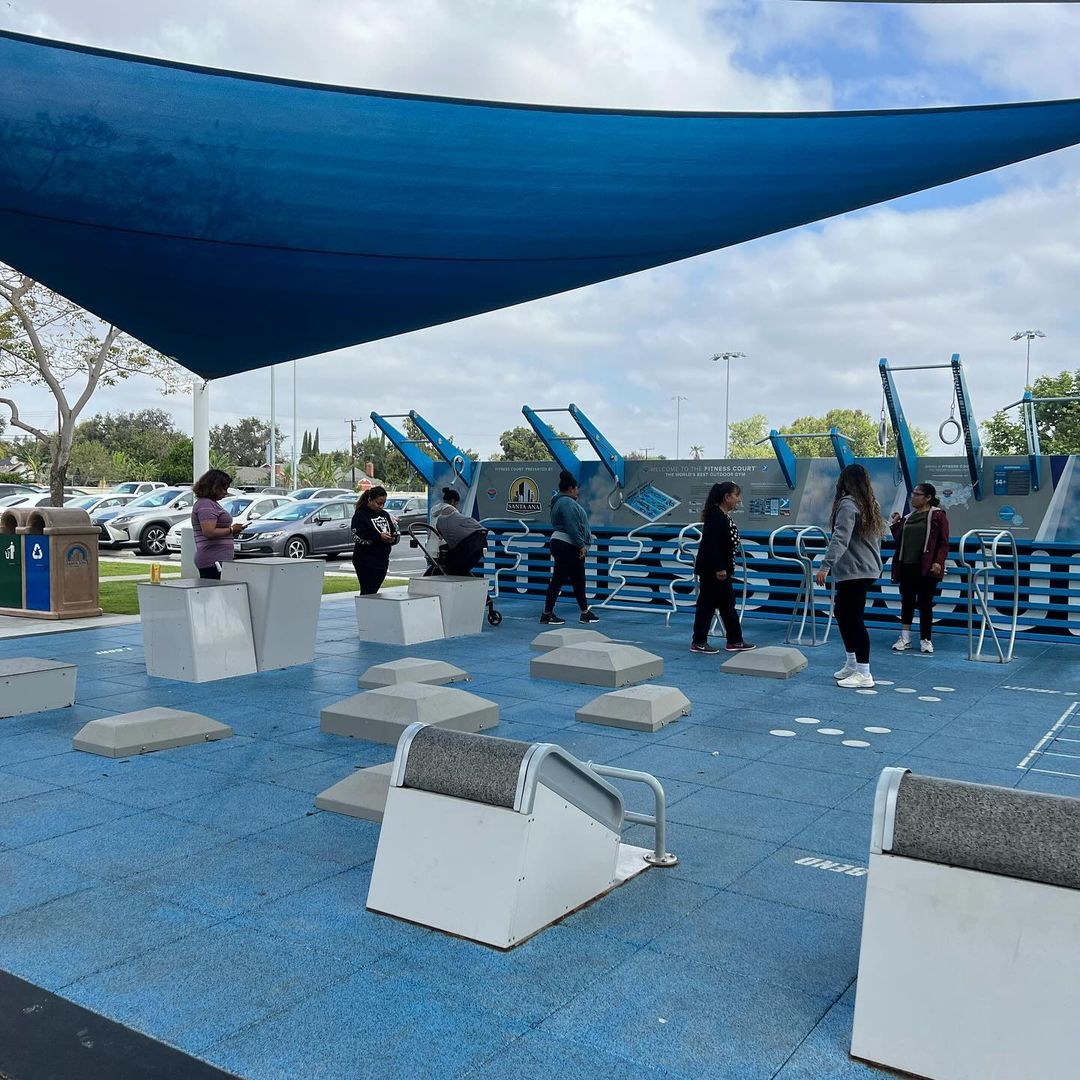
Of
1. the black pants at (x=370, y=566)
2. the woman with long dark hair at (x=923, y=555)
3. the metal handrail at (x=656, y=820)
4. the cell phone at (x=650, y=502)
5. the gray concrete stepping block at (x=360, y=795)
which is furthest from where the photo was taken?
the cell phone at (x=650, y=502)

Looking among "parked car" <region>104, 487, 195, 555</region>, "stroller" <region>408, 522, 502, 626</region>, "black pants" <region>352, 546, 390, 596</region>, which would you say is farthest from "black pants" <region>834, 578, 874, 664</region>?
"parked car" <region>104, 487, 195, 555</region>

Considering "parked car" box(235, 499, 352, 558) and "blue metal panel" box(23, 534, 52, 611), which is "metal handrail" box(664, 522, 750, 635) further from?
"parked car" box(235, 499, 352, 558)

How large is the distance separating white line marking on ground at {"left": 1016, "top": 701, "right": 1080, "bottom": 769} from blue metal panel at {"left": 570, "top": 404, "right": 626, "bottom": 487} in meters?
7.98

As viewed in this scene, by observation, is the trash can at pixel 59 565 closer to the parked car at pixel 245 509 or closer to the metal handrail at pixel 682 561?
the metal handrail at pixel 682 561

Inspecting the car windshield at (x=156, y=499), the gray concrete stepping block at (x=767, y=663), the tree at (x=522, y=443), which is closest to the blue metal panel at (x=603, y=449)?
the gray concrete stepping block at (x=767, y=663)

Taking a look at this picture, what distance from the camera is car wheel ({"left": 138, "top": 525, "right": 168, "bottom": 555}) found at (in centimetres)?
2384

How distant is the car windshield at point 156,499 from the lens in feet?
85.4

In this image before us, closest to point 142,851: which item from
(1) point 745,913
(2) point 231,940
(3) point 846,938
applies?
(2) point 231,940

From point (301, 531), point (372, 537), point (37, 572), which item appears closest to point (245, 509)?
point (301, 531)

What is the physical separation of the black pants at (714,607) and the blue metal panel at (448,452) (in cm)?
700

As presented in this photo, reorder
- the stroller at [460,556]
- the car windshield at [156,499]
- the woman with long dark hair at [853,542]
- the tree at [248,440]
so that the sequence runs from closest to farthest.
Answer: the woman with long dark hair at [853,542] → the stroller at [460,556] → the car windshield at [156,499] → the tree at [248,440]

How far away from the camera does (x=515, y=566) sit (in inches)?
587

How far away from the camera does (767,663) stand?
29.8 feet

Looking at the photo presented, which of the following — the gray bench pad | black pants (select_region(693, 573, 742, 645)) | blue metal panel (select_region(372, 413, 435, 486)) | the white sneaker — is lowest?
the white sneaker
